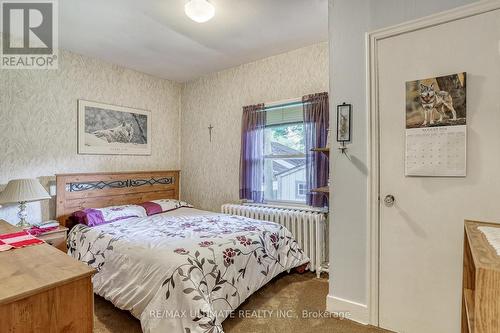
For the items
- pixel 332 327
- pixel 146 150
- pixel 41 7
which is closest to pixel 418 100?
pixel 332 327

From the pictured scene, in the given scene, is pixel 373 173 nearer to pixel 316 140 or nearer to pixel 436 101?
pixel 436 101

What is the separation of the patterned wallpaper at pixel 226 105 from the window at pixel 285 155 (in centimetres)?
23

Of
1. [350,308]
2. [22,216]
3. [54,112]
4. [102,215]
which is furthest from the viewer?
[54,112]

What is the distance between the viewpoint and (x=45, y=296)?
41.8 inches

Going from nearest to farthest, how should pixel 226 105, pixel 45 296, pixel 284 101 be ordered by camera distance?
pixel 45 296
pixel 284 101
pixel 226 105

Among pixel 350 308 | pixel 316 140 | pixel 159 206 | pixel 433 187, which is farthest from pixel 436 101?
pixel 159 206

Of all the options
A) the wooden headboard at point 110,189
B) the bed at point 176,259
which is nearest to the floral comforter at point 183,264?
the bed at point 176,259

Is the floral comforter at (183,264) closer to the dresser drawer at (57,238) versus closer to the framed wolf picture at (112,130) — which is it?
the dresser drawer at (57,238)

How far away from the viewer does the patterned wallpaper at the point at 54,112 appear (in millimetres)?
2734

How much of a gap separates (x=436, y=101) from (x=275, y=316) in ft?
6.24

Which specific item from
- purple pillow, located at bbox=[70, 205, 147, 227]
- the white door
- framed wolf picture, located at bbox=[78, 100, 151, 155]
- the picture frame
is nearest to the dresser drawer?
purple pillow, located at bbox=[70, 205, 147, 227]

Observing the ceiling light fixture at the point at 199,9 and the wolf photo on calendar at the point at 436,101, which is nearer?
the wolf photo on calendar at the point at 436,101

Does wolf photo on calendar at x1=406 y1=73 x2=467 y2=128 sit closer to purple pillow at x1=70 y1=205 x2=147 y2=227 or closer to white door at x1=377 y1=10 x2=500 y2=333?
white door at x1=377 y1=10 x2=500 y2=333

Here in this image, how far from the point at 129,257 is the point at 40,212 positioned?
1.67 metres
